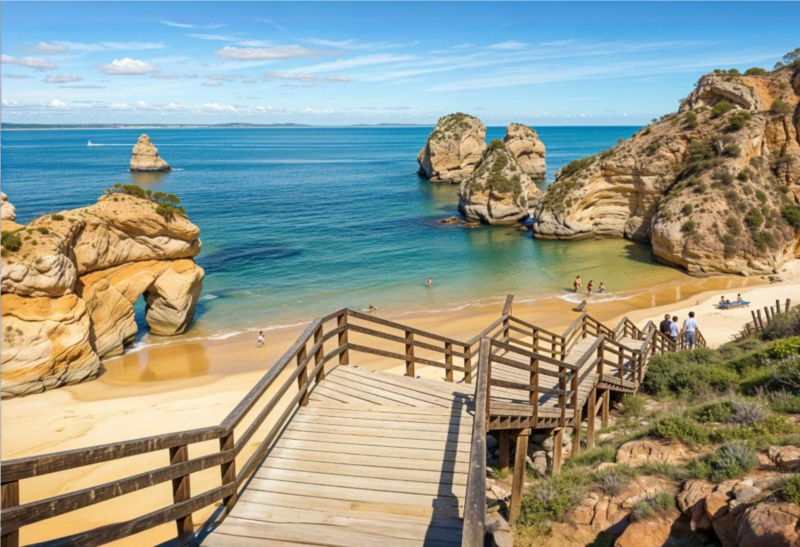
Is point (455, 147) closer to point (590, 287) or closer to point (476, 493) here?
point (590, 287)

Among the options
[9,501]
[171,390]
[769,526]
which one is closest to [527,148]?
[171,390]

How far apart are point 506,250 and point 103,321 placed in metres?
27.8

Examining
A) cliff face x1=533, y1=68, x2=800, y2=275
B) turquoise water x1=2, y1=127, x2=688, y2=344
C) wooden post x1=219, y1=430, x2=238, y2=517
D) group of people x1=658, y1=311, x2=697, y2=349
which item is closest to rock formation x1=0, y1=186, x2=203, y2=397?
turquoise water x1=2, y1=127, x2=688, y2=344

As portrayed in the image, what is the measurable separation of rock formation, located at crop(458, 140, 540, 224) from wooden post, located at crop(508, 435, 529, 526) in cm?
4288

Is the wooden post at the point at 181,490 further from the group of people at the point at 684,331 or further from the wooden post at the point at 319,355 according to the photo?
the group of people at the point at 684,331

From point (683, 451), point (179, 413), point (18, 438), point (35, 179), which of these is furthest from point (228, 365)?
point (35, 179)

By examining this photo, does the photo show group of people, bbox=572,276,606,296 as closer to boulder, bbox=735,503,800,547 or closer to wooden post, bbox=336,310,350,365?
wooden post, bbox=336,310,350,365

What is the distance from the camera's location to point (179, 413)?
15.8 meters

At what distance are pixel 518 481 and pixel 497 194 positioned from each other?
143 feet

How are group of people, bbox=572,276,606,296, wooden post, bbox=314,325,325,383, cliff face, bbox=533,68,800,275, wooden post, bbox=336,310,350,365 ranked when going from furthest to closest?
1. cliff face, bbox=533,68,800,275
2. group of people, bbox=572,276,606,296
3. wooden post, bbox=336,310,350,365
4. wooden post, bbox=314,325,325,383

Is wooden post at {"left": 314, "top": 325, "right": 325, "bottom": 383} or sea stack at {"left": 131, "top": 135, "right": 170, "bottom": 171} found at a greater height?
sea stack at {"left": 131, "top": 135, "right": 170, "bottom": 171}

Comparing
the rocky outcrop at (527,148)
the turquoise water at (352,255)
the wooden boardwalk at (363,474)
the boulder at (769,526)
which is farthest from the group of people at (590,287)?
the rocky outcrop at (527,148)

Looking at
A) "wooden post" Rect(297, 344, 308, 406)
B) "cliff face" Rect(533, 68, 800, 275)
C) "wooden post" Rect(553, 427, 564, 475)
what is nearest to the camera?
"wooden post" Rect(297, 344, 308, 406)

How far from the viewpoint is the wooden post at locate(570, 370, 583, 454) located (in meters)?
9.02
